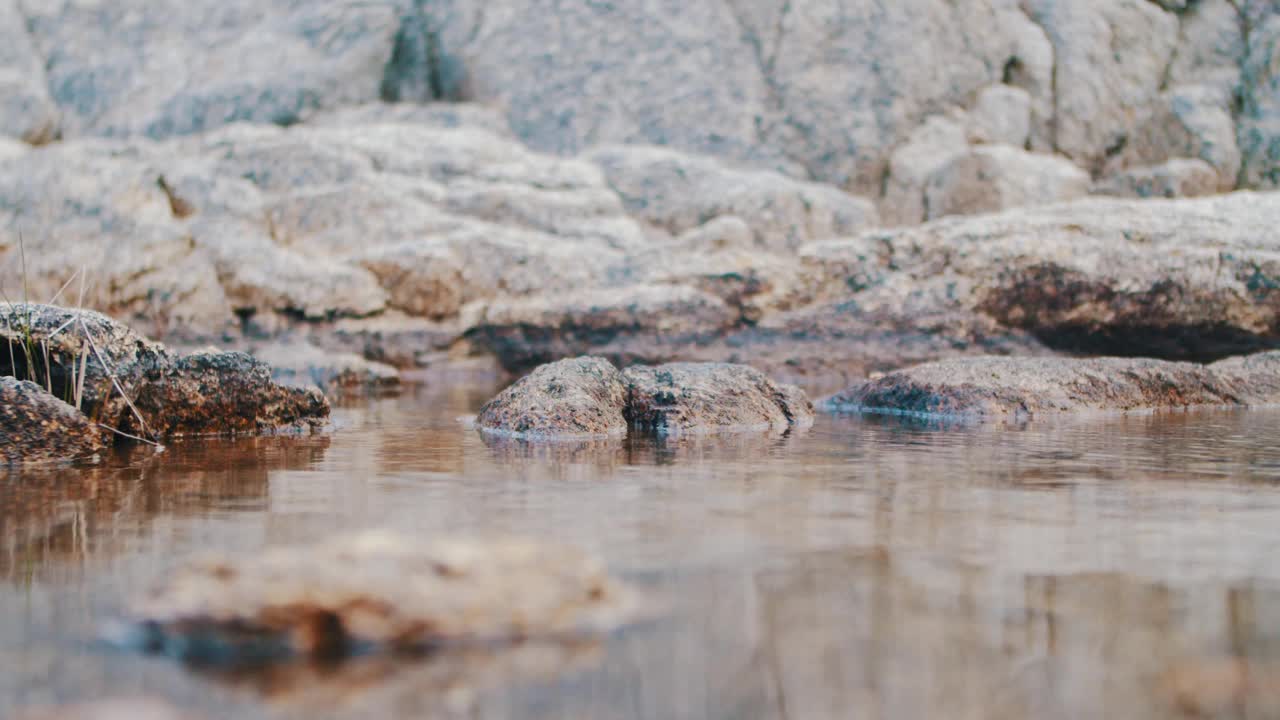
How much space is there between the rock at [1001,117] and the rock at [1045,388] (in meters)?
12.0

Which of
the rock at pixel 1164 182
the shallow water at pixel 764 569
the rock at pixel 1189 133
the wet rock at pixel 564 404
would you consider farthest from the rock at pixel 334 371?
the rock at pixel 1189 133

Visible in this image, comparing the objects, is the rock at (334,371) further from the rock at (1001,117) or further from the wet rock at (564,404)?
the rock at (1001,117)

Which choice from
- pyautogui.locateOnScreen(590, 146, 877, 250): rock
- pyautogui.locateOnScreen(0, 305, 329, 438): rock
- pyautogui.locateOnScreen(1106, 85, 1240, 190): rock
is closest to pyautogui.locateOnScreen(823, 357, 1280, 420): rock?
pyautogui.locateOnScreen(0, 305, 329, 438): rock

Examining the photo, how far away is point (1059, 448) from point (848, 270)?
6950mm

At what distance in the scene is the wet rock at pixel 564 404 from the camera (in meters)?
→ 5.06

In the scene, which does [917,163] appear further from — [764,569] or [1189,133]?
[764,569]

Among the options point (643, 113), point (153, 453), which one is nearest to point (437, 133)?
point (643, 113)

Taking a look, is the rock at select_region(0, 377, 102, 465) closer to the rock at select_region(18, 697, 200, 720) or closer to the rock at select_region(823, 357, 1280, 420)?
the rock at select_region(18, 697, 200, 720)

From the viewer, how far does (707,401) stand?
5.50 m

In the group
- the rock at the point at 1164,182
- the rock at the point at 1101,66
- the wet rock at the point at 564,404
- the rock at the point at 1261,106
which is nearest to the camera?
the wet rock at the point at 564,404

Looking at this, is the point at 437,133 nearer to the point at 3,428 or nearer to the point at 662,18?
the point at 662,18

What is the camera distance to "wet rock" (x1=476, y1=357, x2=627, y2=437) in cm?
506

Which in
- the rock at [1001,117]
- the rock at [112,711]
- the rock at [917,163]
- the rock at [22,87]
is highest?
the rock at [22,87]

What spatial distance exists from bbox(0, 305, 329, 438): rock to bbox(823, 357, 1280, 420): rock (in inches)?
145
